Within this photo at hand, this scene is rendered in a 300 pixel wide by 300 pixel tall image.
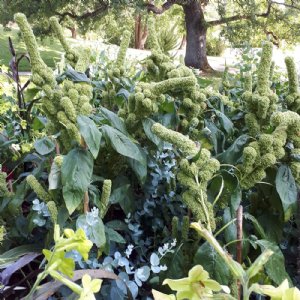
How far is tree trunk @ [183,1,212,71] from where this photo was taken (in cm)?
1449

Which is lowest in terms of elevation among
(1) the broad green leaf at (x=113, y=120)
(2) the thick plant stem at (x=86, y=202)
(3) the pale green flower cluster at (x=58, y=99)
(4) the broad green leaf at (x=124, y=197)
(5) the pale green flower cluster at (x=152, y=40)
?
(4) the broad green leaf at (x=124, y=197)

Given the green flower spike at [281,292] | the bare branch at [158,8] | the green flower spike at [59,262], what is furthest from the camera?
the bare branch at [158,8]

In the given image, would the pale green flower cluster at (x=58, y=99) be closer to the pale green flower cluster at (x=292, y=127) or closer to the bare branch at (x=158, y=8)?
the pale green flower cluster at (x=292, y=127)

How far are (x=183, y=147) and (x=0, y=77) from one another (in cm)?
110

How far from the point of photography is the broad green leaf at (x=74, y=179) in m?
0.86

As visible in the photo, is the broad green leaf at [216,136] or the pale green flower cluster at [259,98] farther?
the broad green leaf at [216,136]

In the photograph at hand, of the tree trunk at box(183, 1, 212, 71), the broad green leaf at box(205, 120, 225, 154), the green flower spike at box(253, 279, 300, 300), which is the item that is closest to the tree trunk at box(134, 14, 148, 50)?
the tree trunk at box(183, 1, 212, 71)

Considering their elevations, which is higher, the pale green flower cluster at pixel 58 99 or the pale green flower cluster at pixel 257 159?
the pale green flower cluster at pixel 58 99

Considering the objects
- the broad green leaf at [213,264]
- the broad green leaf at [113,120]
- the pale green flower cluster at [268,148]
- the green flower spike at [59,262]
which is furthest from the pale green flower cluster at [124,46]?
the green flower spike at [59,262]

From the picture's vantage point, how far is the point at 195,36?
14.8 meters

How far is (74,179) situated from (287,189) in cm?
45

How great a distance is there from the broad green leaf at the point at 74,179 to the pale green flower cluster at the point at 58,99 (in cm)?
6

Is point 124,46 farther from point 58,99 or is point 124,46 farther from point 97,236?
point 97,236

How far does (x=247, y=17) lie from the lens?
1359 cm
